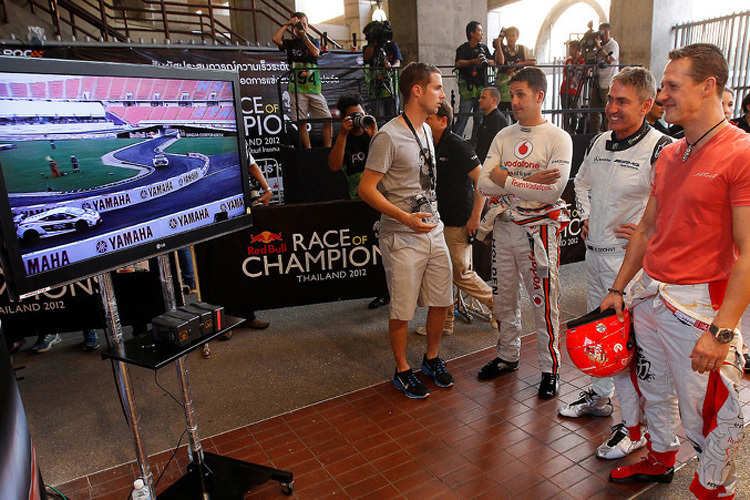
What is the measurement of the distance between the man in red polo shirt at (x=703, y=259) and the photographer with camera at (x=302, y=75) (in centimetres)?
583

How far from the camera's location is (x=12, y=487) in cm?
145

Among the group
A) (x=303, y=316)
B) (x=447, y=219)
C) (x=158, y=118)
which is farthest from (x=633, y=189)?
(x=303, y=316)

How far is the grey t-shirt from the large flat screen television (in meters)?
1.05

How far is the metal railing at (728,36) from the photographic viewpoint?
12.5m

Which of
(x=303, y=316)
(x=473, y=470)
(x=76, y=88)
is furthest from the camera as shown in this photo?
(x=303, y=316)

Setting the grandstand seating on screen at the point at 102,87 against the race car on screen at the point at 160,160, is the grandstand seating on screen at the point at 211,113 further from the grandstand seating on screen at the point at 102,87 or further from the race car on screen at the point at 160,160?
the grandstand seating on screen at the point at 102,87

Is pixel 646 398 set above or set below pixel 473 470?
above

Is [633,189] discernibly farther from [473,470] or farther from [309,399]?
[309,399]

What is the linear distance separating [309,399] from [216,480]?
3.82 feet

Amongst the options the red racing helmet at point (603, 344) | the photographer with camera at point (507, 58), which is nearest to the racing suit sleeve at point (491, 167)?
the red racing helmet at point (603, 344)

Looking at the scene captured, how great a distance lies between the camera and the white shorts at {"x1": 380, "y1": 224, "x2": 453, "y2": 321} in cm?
370

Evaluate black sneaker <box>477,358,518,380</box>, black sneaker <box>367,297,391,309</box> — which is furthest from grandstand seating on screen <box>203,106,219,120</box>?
black sneaker <box>367,297,391,309</box>

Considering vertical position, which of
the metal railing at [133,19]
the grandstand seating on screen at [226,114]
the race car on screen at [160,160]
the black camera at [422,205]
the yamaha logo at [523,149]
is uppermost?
the metal railing at [133,19]

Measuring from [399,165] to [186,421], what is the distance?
2.05 m
